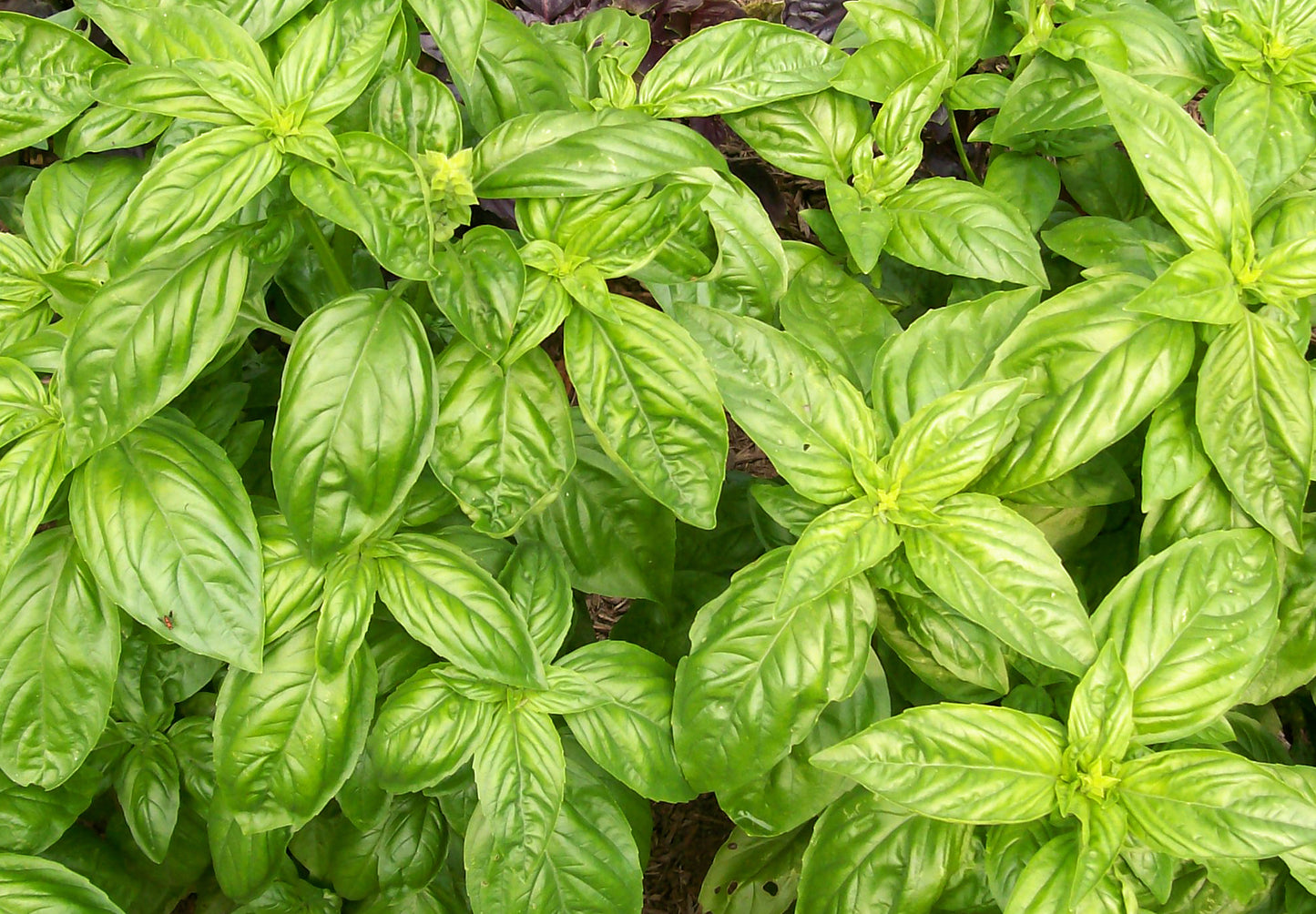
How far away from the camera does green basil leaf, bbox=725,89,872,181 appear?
156cm

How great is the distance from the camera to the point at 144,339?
1.12 metres

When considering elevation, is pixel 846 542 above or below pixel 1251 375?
below

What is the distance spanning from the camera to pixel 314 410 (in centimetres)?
110

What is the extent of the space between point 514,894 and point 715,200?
952 mm

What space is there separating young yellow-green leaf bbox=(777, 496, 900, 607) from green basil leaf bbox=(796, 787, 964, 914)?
0.39 m

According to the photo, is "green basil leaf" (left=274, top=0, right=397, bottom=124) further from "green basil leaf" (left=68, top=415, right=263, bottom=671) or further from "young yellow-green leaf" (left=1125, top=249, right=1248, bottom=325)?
"young yellow-green leaf" (left=1125, top=249, right=1248, bottom=325)

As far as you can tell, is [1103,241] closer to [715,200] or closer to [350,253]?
[715,200]

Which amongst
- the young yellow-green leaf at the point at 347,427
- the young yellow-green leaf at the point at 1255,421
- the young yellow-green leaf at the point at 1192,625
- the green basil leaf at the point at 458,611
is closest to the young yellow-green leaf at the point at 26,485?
the young yellow-green leaf at the point at 347,427

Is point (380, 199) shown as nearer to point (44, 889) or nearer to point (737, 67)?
point (737, 67)

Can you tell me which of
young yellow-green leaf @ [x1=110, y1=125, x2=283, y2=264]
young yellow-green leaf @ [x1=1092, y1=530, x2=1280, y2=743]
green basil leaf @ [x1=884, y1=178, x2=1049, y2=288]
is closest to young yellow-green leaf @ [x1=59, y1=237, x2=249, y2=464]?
young yellow-green leaf @ [x1=110, y1=125, x2=283, y2=264]

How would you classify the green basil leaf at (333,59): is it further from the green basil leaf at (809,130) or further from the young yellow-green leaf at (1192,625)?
the young yellow-green leaf at (1192,625)

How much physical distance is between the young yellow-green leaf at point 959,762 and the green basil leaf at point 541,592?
38 cm

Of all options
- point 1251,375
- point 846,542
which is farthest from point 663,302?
point 1251,375

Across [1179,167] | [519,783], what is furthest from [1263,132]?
[519,783]
